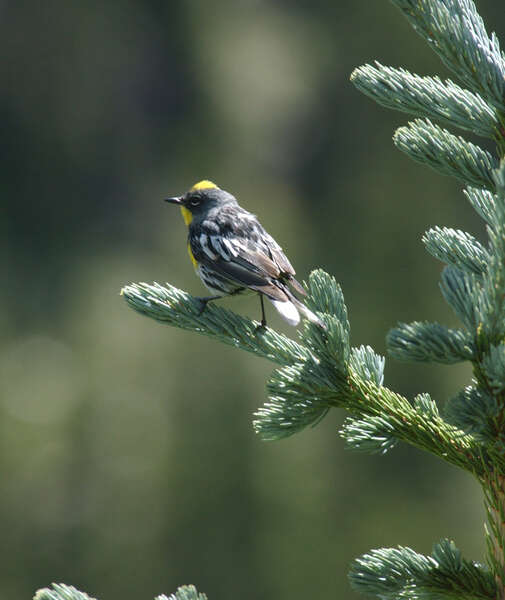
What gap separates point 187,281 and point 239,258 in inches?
269

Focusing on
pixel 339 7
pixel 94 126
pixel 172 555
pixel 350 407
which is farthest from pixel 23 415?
pixel 350 407

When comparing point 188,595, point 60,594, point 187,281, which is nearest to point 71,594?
point 60,594

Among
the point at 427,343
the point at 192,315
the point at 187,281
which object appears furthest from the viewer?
the point at 187,281

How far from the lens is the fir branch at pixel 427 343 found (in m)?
0.78

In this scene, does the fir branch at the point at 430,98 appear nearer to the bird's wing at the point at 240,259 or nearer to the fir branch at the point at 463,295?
the fir branch at the point at 463,295

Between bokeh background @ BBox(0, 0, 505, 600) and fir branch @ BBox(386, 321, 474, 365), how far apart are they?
6965 millimetres

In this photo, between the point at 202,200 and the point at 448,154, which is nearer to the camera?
the point at 448,154

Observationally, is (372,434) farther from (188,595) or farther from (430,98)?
(430,98)

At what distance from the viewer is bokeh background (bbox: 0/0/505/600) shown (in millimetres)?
8281

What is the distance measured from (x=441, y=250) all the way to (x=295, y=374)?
291 mm

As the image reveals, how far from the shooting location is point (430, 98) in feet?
3.19

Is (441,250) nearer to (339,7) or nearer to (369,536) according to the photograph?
(369,536)

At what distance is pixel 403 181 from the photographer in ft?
33.4

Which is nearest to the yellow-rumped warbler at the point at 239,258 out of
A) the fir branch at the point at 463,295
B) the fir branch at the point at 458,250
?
the fir branch at the point at 458,250
